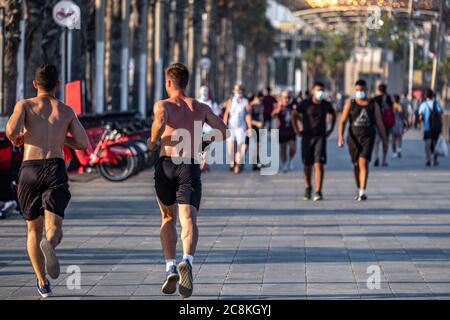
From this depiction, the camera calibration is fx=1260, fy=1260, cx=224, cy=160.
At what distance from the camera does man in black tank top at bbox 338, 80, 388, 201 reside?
758 inches

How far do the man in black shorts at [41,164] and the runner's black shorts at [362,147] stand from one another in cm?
983

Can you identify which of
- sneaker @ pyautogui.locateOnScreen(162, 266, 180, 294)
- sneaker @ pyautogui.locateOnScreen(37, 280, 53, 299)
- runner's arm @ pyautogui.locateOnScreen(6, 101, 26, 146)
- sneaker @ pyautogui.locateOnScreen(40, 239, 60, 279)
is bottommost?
sneaker @ pyautogui.locateOnScreen(37, 280, 53, 299)

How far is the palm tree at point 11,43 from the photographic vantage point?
2255 centimetres

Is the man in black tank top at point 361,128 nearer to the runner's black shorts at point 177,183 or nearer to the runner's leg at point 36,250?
the runner's black shorts at point 177,183

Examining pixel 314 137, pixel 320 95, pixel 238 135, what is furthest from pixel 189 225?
pixel 238 135

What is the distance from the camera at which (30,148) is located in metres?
9.97

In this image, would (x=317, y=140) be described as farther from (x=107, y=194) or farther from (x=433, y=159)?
(x=433, y=159)

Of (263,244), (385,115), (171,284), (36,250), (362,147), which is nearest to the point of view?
(171,284)

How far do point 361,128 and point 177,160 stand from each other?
377 inches

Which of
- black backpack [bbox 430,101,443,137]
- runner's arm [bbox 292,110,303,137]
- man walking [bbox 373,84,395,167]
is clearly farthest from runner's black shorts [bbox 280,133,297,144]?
runner's arm [bbox 292,110,303,137]

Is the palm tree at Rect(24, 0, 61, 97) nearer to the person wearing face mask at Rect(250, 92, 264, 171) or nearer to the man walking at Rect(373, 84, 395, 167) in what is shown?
the person wearing face mask at Rect(250, 92, 264, 171)

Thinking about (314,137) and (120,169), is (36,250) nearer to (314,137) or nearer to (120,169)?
(314,137)

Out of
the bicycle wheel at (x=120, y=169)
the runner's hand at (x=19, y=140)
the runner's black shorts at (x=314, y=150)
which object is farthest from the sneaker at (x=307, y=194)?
the runner's hand at (x=19, y=140)

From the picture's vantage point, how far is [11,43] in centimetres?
Result: 2286
